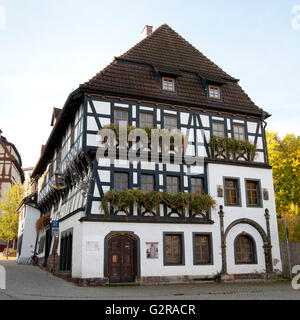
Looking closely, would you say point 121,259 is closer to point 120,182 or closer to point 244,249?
point 120,182

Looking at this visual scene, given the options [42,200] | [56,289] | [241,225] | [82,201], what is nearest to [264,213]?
[241,225]

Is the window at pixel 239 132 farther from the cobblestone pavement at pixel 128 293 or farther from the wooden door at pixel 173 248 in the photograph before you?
the cobblestone pavement at pixel 128 293

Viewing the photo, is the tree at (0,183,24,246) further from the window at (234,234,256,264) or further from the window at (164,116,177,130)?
the window at (234,234,256,264)

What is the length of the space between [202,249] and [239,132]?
695cm

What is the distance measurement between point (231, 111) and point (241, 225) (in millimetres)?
6302

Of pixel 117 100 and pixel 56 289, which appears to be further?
pixel 117 100

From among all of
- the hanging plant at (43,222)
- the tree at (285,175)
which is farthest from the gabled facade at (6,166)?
the tree at (285,175)

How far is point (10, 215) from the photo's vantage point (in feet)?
141

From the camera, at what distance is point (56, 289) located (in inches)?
613

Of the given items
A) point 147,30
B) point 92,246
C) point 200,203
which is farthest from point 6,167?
point 200,203

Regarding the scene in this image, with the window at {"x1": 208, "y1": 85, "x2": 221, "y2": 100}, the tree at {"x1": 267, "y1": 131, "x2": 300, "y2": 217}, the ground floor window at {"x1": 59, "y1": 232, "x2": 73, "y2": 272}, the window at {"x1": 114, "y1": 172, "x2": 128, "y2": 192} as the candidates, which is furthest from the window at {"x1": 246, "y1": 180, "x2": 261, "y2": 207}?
the tree at {"x1": 267, "y1": 131, "x2": 300, "y2": 217}

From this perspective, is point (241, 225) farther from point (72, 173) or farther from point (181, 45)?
point (181, 45)

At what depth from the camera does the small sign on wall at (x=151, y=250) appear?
17891mm

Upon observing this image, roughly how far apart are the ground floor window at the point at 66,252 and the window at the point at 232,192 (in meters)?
8.25
